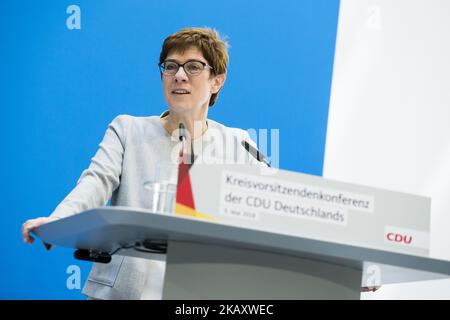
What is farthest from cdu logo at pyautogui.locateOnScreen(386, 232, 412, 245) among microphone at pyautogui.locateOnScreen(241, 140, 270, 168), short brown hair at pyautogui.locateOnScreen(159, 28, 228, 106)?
short brown hair at pyautogui.locateOnScreen(159, 28, 228, 106)

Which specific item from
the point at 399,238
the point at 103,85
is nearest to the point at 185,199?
the point at 399,238

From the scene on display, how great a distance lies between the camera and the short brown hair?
7.42 feet

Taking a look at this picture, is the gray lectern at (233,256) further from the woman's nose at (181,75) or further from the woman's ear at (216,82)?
the woman's ear at (216,82)

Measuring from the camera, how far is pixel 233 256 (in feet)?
4.04

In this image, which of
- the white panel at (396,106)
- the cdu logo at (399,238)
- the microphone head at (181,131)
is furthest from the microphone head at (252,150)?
the white panel at (396,106)

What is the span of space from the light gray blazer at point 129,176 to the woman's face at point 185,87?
90mm

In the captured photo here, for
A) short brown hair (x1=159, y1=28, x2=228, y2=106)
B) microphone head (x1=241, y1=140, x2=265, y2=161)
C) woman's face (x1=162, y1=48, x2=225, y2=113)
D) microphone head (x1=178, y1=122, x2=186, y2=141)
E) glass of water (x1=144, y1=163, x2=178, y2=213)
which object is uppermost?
short brown hair (x1=159, y1=28, x2=228, y2=106)

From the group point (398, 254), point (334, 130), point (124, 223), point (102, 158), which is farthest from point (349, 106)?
point (124, 223)

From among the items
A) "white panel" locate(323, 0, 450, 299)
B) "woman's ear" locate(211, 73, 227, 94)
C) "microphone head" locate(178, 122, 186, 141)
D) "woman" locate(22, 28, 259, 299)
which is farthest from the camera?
"white panel" locate(323, 0, 450, 299)

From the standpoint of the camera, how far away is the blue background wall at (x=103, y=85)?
8.93 feet

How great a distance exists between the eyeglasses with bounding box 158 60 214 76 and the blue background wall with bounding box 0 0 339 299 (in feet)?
2.33

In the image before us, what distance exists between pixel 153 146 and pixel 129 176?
0.14 m

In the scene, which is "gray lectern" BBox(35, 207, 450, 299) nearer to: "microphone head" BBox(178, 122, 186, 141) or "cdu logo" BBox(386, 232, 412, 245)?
"cdu logo" BBox(386, 232, 412, 245)
